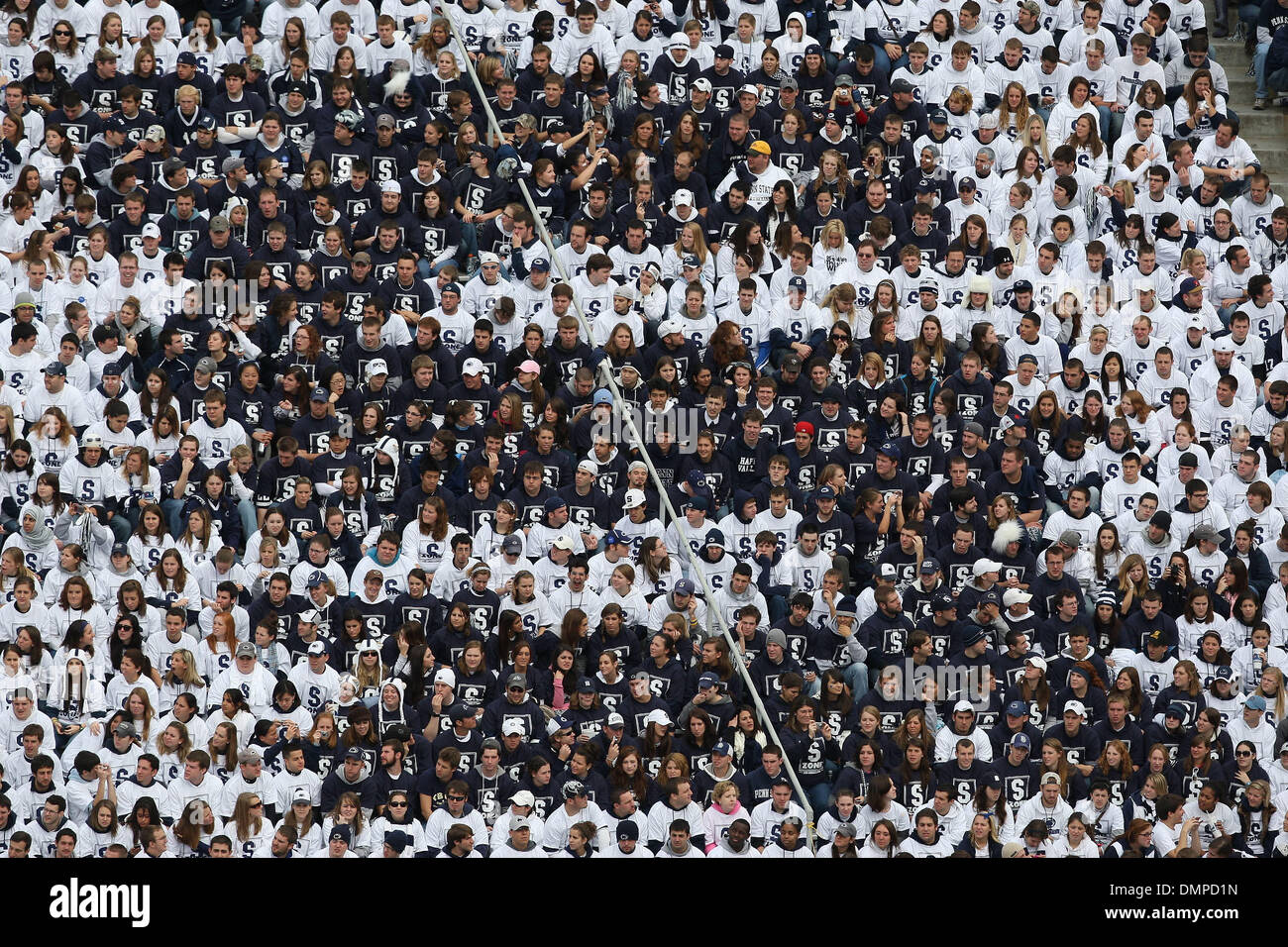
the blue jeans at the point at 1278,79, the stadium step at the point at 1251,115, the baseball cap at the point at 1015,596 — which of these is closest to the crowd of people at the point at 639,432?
the baseball cap at the point at 1015,596

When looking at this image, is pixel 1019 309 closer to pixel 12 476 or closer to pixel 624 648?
pixel 624 648

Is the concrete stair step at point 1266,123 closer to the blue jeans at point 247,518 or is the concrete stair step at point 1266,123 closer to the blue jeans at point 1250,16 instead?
the blue jeans at point 1250,16

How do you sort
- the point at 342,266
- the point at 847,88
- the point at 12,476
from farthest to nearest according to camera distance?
the point at 847,88 < the point at 342,266 < the point at 12,476

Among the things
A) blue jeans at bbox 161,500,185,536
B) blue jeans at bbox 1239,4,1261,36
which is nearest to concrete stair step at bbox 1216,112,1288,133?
blue jeans at bbox 1239,4,1261,36

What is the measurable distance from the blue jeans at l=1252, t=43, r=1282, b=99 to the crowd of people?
243 millimetres

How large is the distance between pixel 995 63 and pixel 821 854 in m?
8.85

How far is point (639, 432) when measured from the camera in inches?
894

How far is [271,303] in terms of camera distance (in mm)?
23219

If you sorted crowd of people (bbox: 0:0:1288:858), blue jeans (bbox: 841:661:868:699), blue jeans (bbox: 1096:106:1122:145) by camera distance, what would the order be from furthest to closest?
blue jeans (bbox: 1096:106:1122:145) → blue jeans (bbox: 841:661:868:699) → crowd of people (bbox: 0:0:1288:858)

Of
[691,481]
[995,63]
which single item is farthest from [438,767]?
[995,63]

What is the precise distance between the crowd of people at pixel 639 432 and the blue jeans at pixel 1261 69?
9.6 inches

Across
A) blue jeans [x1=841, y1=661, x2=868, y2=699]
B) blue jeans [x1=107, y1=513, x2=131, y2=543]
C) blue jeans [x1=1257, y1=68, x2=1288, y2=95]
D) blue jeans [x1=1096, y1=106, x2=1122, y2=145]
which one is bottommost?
blue jeans [x1=841, y1=661, x2=868, y2=699]

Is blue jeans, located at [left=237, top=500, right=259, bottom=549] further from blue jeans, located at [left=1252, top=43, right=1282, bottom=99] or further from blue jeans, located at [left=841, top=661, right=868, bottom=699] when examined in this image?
blue jeans, located at [left=1252, top=43, right=1282, bottom=99]

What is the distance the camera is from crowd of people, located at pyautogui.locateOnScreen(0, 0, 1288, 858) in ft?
67.8
